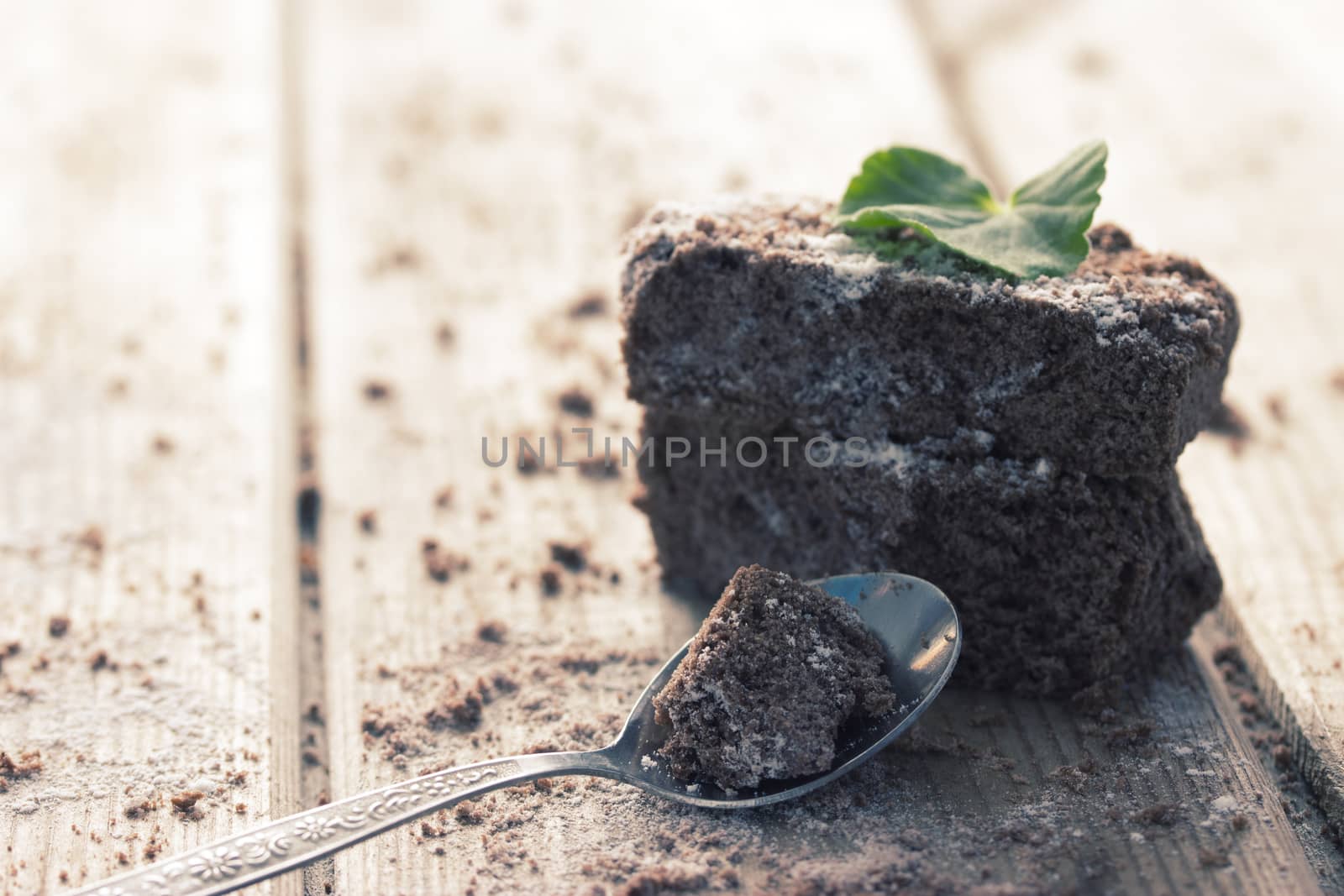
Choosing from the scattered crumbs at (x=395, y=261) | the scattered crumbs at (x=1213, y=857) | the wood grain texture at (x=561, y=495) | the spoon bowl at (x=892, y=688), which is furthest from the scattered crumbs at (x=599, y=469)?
the scattered crumbs at (x=1213, y=857)

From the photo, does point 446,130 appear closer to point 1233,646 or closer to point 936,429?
point 936,429

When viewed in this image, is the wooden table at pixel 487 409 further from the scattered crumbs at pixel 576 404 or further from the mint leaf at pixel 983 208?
the mint leaf at pixel 983 208

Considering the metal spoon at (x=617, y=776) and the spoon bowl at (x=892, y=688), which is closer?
the metal spoon at (x=617, y=776)

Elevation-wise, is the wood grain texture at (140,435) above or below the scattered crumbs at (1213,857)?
above

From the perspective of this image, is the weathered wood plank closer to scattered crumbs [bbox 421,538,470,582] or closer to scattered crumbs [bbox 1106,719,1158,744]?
scattered crumbs [bbox 421,538,470,582]

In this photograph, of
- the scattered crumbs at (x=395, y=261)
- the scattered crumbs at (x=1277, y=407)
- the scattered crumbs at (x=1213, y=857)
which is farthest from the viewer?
the scattered crumbs at (x=395, y=261)

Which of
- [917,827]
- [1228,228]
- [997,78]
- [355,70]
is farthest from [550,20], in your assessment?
[917,827]

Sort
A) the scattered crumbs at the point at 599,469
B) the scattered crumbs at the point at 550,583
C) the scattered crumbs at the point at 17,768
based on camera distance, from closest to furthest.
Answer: the scattered crumbs at the point at 17,768, the scattered crumbs at the point at 550,583, the scattered crumbs at the point at 599,469
